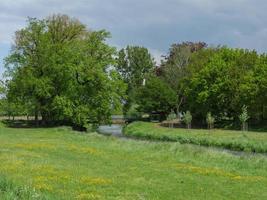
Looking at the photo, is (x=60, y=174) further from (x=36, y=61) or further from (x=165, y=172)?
(x=36, y=61)

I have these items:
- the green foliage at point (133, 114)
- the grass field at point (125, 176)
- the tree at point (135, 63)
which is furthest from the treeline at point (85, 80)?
the tree at point (135, 63)

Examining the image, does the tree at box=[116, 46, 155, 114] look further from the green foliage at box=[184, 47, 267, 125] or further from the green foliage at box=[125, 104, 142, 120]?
the green foliage at box=[184, 47, 267, 125]

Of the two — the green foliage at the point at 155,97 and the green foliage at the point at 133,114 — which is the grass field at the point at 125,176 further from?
the green foliage at the point at 133,114

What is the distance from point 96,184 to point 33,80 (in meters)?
56.2

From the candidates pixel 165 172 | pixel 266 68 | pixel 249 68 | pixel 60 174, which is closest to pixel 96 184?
pixel 60 174

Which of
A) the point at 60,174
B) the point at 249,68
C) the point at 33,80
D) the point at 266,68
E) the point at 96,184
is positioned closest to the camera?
the point at 96,184

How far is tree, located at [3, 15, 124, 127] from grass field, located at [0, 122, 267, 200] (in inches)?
1599

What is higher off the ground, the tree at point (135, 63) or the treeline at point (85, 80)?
the tree at point (135, 63)

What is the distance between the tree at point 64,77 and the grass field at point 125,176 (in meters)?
40.6

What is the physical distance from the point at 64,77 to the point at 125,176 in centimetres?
5331

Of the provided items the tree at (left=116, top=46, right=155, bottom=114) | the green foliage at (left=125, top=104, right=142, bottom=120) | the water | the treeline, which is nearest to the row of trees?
the treeline

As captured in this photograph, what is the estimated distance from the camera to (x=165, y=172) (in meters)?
23.8

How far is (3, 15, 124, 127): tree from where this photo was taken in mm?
73625

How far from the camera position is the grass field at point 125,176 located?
698 inches
